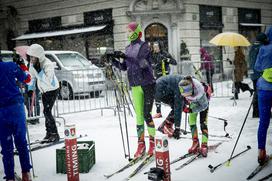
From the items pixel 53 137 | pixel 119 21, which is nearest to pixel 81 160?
pixel 53 137

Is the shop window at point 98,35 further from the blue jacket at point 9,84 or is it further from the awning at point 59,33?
the blue jacket at point 9,84

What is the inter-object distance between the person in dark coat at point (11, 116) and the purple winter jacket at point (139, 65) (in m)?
1.80

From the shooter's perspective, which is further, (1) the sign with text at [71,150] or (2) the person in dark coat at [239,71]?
(2) the person in dark coat at [239,71]

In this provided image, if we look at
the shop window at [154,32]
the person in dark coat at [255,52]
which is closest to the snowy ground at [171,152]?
the person in dark coat at [255,52]

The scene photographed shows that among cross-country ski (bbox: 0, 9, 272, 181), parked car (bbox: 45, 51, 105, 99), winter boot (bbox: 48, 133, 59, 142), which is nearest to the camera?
cross-country ski (bbox: 0, 9, 272, 181)

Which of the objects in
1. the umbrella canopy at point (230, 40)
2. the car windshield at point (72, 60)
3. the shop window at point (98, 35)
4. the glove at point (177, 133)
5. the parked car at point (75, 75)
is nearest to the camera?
the glove at point (177, 133)

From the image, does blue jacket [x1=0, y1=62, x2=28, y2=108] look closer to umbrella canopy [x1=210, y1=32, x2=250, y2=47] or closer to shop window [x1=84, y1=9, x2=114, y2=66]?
umbrella canopy [x1=210, y1=32, x2=250, y2=47]

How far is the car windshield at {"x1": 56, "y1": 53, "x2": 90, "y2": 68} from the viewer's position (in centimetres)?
1458

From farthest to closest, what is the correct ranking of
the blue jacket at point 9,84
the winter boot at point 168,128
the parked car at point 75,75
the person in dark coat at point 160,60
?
the parked car at point 75,75
the person in dark coat at point 160,60
the winter boot at point 168,128
the blue jacket at point 9,84

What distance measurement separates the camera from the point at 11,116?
4523 mm

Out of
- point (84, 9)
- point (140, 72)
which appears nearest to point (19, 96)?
point (140, 72)

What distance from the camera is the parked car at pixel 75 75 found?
40.2ft

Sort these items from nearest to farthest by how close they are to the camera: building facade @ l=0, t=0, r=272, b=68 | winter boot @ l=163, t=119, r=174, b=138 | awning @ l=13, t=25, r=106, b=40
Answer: winter boot @ l=163, t=119, r=174, b=138
building facade @ l=0, t=0, r=272, b=68
awning @ l=13, t=25, r=106, b=40

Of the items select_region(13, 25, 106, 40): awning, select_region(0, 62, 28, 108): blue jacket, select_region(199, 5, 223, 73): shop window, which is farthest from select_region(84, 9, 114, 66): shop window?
select_region(0, 62, 28, 108): blue jacket
